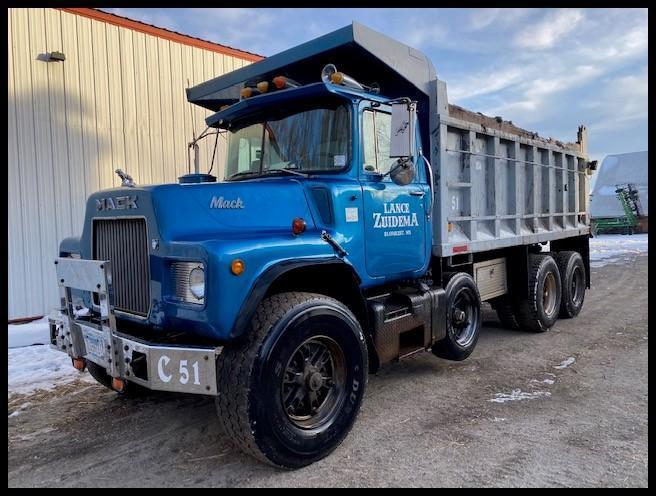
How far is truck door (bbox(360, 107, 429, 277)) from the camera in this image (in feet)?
14.0

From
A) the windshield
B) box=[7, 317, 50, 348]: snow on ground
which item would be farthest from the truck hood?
box=[7, 317, 50, 348]: snow on ground

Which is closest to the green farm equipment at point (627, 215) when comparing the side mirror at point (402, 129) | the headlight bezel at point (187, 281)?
the side mirror at point (402, 129)

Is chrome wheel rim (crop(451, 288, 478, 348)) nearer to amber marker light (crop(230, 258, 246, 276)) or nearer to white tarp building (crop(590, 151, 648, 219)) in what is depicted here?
amber marker light (crop(230, 258, 246, 276))

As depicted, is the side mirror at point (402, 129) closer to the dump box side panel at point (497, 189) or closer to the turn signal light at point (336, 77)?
the turn signal light at point (336, 77)

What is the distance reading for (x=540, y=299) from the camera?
23.1ft

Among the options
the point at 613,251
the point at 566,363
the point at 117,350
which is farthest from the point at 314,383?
the point at 613,251

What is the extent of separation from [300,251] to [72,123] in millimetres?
6091

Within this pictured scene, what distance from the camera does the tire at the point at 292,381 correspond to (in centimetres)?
313

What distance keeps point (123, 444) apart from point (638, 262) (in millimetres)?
16591

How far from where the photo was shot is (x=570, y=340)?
6602mm

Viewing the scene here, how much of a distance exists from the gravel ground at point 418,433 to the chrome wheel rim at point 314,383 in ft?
1.02

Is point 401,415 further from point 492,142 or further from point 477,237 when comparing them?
point 492,142
